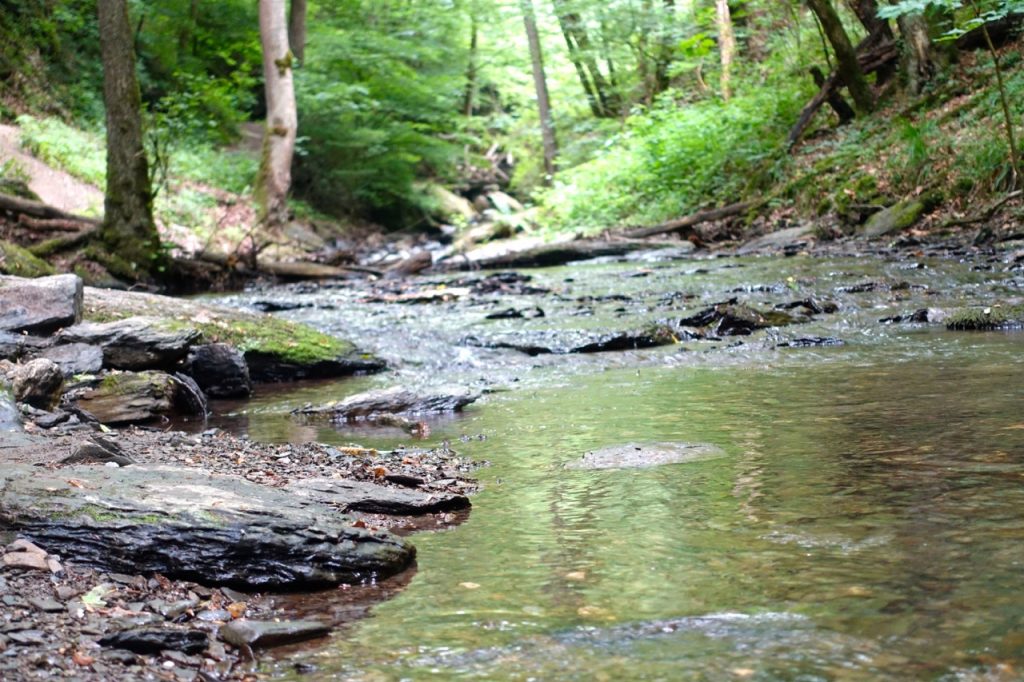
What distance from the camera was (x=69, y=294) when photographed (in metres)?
7.29

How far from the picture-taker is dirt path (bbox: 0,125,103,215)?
650 inches

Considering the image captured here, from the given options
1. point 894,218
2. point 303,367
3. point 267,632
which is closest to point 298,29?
point 894,218

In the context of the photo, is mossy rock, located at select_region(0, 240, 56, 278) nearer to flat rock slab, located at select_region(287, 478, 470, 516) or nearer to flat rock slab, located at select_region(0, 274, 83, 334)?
Result: flat rock slab, located at select_region(0, 274, 83, 334)

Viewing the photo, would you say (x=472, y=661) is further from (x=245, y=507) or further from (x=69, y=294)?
(x=69, y=294)

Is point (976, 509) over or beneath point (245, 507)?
beneath

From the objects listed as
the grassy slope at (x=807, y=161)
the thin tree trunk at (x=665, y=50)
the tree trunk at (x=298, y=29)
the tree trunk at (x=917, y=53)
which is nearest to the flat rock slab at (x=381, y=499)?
the grassy slope at (x=807, y=161)

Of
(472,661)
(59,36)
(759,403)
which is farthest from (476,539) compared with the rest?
(59,36)

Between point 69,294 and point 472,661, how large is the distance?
19.5 ft

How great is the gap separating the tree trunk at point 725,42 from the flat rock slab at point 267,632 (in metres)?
22.9

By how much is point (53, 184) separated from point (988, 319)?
50.8 ft

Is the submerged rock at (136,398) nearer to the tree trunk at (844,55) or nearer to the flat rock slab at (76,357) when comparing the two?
the flat rock slab at (76,357)

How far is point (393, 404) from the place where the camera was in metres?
6.42

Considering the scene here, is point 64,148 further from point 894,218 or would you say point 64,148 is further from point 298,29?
point 894,218

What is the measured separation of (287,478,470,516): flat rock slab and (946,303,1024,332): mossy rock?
5.21 meters
